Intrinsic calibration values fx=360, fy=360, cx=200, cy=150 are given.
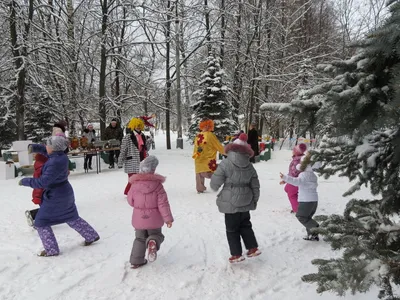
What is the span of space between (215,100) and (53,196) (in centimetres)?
1617

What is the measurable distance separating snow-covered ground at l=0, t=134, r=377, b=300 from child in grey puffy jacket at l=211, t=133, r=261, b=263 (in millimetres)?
292

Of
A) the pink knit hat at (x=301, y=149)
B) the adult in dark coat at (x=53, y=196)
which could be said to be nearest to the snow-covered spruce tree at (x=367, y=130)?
the pink knit hat at (x=301, y=149)

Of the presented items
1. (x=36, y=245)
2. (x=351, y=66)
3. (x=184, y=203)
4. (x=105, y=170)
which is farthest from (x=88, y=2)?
(x=351, y=66)

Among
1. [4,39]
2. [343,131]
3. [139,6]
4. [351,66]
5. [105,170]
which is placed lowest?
[105,170]

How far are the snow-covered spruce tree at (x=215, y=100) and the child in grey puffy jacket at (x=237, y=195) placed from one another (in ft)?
51.1

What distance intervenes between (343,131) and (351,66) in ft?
1.50

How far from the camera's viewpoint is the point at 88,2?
1753 centimetres

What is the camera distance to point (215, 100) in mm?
20531

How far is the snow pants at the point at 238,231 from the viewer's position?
14.9 feet

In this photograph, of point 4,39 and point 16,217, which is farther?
point 4,39

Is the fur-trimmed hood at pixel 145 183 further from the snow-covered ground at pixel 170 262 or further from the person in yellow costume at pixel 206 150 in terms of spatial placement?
the person in yellow costume at pixel 206 150

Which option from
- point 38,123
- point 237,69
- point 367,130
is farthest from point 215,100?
point 367,130

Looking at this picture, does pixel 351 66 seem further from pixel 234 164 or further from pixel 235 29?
pixel 235 29

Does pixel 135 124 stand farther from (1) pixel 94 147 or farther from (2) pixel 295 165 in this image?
(1) pixel 94 147
